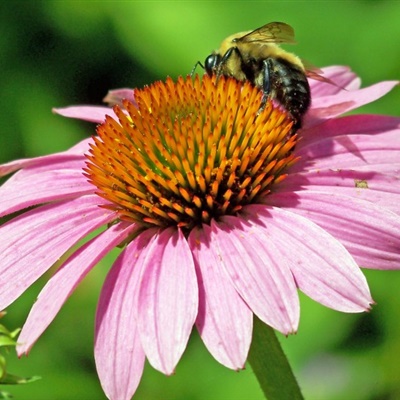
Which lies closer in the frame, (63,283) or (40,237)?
(63,283)

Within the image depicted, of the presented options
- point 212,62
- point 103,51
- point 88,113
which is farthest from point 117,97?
point 103,51

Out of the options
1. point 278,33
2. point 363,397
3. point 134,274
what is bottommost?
point 363,397

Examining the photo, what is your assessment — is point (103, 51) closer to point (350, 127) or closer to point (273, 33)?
point (273, 33)

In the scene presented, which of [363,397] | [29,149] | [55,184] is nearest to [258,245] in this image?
[55,184]

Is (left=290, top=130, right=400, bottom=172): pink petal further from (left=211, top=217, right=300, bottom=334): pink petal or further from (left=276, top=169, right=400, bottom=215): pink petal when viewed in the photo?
(left=211, top=217, right=300, bottom=334): pink petal

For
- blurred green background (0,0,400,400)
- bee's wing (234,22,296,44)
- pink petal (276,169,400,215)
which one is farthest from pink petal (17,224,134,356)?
blurred green background (0,0,400,400)

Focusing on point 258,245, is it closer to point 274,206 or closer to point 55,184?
point 274,206

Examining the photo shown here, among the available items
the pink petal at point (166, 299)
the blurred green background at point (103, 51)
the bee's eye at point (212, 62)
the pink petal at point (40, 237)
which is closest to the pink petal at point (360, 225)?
the pink petal at point (166, 299)
